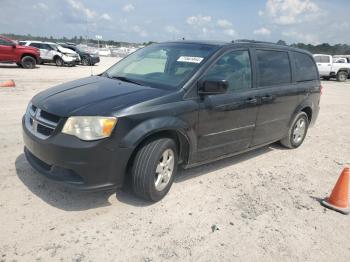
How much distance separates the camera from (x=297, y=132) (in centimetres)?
643

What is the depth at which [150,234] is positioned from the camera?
3322 millimetres

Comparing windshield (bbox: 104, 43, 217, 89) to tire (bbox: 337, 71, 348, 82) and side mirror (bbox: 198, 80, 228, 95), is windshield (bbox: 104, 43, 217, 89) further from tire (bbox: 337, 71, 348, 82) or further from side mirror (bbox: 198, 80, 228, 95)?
tire (bbox: 337, 71, 348, 82)

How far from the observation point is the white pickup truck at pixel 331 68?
24156 mm

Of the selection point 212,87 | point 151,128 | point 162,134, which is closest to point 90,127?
point 151,128

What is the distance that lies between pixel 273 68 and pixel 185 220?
2.97 meters

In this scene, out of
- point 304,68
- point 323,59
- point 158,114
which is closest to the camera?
point 158,114

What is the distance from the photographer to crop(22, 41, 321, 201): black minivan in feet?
10.9

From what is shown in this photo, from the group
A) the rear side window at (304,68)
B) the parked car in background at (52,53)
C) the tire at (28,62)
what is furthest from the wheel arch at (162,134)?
the parked car in background at (52,53)

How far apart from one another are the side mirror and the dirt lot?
49.3 inches

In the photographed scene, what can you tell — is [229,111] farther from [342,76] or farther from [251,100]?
[342,76]

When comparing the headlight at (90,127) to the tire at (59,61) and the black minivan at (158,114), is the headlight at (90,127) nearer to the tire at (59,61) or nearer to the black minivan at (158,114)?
the black minivan at (158,114)

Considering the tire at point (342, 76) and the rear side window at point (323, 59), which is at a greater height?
A: the rear side window at point (323, 59)

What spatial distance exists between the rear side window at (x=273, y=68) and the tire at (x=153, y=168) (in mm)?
1992

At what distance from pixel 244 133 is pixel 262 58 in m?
1.18
